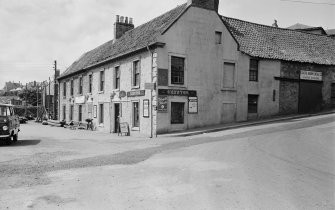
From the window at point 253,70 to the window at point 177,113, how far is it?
6673 millimetres

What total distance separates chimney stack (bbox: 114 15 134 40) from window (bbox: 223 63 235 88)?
11742mm

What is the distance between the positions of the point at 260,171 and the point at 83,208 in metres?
4.77

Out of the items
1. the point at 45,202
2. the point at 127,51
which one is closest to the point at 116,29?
the point at 127,51

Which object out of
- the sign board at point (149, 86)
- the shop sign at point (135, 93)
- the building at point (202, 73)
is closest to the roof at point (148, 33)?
the building at point (202, 73)

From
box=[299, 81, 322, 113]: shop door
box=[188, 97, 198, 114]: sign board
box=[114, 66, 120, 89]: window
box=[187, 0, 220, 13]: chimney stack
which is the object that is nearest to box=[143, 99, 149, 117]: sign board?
box=[188, 97, 198, 114]: sign board

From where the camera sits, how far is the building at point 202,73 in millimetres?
20578

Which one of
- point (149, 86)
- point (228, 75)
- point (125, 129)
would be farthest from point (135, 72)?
point (228, 75)

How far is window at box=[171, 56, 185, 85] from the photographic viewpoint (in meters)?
A: 20.8

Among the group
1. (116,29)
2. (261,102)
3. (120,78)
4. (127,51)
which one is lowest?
(261,102)

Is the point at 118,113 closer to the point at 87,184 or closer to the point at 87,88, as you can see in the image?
the point at 87,88

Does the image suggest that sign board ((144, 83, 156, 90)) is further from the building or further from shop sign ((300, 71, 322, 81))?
shop sign ((300, 71, 322, 81))

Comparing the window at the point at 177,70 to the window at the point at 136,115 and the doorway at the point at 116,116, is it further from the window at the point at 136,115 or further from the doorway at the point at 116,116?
the doorway at the point at 116,116

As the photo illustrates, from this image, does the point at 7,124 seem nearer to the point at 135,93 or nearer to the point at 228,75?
the point at 135,93

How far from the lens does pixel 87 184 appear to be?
7.56 metres
